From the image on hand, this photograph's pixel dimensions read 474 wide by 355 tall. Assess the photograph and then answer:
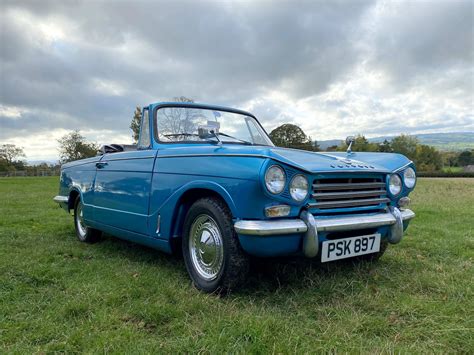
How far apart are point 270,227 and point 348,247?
792 mm

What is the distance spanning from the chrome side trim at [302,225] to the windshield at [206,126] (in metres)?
1.38

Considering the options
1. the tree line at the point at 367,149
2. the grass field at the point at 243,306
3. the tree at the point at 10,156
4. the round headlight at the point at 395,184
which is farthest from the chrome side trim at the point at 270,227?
the tree at the point at 10,156

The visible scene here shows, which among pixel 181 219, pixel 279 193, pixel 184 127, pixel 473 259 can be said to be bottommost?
pixel 473 259

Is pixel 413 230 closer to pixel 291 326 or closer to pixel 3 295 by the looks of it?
pixel 291 326

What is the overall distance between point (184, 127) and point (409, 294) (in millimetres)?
2756

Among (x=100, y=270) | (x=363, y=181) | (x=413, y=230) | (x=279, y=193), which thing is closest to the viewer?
(x=279, y=193)

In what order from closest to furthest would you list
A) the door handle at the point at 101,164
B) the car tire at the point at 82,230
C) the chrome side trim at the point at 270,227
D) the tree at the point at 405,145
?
the chrome side trim at the point at 270,227 < the door handle at the point at 101,164 < the car tire at the point at 82,230 < the tree at the point at 405,145

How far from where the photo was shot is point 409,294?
9.79 feet

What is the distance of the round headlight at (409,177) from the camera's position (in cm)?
362

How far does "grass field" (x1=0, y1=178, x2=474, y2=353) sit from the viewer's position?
2.21 m

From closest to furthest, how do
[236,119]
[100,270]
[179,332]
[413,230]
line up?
[179,332] < [100,270] < [236,119] < [413,230]

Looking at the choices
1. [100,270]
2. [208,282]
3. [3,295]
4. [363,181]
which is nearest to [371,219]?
[363,181]

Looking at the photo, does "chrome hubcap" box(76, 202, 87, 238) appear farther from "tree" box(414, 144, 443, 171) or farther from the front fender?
"tree" box(414, 144, 443, 171)

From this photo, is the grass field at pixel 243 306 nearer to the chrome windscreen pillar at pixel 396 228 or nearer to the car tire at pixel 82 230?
the chrome windscreen pillar at pixel 396 228
